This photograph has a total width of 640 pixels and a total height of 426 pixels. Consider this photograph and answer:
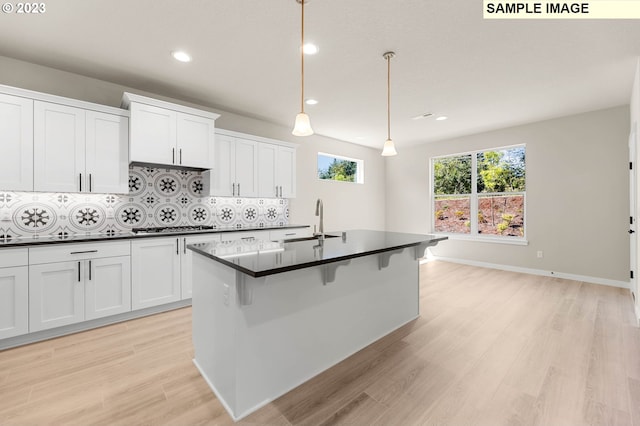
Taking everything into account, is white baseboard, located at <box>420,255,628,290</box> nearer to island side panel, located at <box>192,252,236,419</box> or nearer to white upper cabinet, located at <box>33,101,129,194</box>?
island side panel, located at <box>192,252,236,419</box>

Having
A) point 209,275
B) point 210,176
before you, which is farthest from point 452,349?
point 210,176

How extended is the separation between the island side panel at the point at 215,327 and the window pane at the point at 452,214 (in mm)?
5629

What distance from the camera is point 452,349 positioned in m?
2.35

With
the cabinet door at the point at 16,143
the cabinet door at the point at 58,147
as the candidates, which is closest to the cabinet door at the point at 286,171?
the cabinet door at the point at 58,147

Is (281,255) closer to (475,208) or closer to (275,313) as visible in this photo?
(275,313)

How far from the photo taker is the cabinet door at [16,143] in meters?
2.52

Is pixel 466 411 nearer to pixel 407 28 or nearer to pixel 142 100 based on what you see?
pixel 407 28

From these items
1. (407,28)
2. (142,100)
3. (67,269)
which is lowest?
(67,269)

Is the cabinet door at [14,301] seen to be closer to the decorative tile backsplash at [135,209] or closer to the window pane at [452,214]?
the decorative tile backsplash at [135,209]

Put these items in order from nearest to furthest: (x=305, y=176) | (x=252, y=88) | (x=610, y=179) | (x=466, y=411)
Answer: (x=466, y=411), (x=252, y=88), (x=610, y=179), (x=305, y=176)

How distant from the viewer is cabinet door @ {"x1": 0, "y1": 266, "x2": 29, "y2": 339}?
2340 millimetres

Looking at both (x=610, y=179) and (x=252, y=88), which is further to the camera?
(x=610, y=179)

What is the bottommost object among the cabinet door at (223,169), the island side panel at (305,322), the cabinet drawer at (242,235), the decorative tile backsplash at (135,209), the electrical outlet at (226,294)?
the island side panel at (305,322)

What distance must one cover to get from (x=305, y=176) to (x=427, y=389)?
4.22m
